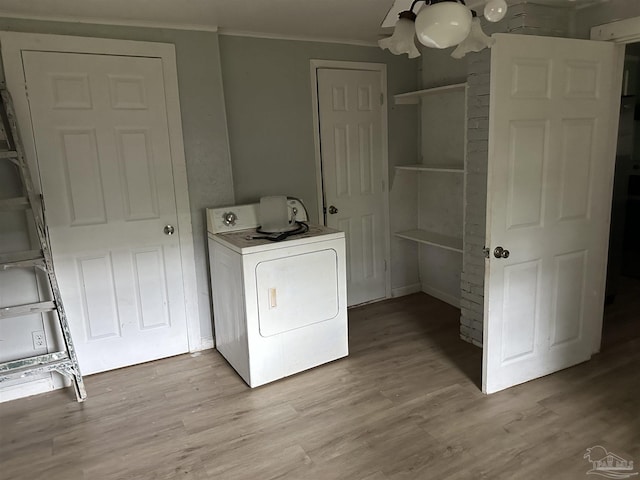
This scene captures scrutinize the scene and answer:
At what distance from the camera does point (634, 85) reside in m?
4.07

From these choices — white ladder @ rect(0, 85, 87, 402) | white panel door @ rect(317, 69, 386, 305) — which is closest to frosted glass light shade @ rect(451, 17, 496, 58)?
white panel door @ rect(317, 69, 386, 305)

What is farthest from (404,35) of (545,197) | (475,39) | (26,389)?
(26,389)

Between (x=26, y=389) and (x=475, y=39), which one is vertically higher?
(x=475, y=39)

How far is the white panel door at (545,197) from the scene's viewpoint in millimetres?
2318

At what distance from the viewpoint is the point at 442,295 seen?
414 cm

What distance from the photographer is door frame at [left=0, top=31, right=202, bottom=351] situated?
101 inches

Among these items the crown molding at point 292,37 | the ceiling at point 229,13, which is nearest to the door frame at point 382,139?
the crown molding at point 292,37

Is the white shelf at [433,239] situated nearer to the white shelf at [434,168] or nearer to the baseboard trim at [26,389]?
the white shelf at [434,168]

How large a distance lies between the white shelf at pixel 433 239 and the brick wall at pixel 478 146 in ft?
1.09

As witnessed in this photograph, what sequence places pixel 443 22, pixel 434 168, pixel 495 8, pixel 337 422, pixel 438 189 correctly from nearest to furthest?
pixel 443 22 < pixel 495 8 < pixel 337 422 < pixel 434 168 < pixel 438 189

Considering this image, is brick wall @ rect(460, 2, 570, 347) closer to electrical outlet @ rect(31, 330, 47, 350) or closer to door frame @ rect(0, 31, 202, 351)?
door frame @ rect(0, 31, 202, 351)

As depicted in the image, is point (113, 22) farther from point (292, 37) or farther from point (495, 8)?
point (495, 8)

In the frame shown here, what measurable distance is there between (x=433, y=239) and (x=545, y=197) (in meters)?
1.42

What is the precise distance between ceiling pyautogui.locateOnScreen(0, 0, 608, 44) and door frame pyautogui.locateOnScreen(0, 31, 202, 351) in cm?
13
